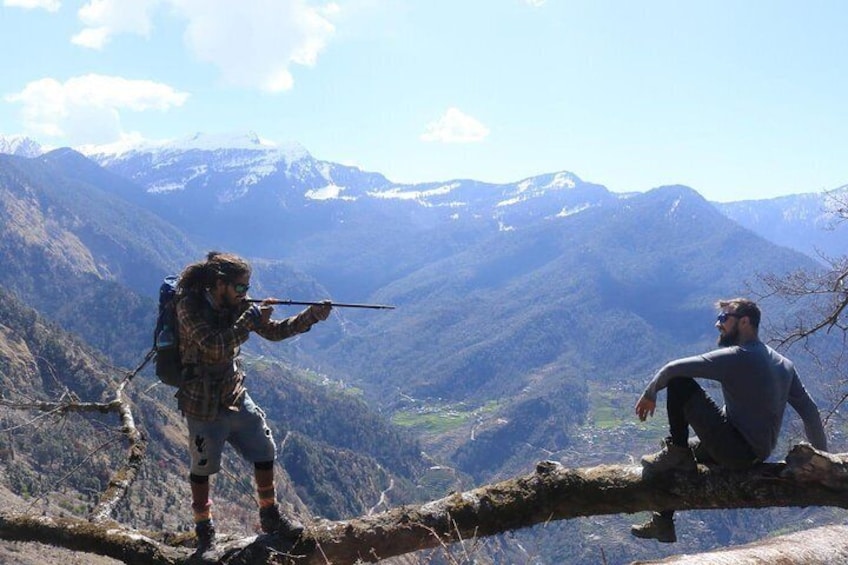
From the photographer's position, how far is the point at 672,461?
6.17m

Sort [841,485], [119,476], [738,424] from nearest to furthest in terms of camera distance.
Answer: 1. [841,485]
2. [738,424]
3. [119,476]

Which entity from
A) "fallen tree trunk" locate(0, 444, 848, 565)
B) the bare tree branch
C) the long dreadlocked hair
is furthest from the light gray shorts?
the bare tree branch

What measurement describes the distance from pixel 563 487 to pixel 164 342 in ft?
13.6

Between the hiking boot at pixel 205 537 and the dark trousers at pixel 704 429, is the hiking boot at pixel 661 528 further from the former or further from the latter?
the hiking boot at pixel 205 537

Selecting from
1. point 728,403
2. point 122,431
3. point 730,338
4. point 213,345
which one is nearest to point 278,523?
point 213,345

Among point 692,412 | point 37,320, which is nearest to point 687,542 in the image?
point 37,320

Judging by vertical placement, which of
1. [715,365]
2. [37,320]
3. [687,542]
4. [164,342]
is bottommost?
[687,542]

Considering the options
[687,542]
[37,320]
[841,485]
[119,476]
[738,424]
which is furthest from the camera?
[687,542]

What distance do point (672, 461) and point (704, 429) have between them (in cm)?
44

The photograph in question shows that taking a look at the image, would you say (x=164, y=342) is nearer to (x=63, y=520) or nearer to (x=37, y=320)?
(x=63, y=520)

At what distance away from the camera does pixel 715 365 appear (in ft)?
20.6

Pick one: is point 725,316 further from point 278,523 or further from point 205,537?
point 205,537

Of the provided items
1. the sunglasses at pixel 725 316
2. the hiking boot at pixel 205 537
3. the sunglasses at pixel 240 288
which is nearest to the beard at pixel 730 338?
the sunglasses at pixel 725 316

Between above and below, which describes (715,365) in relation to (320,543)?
above
